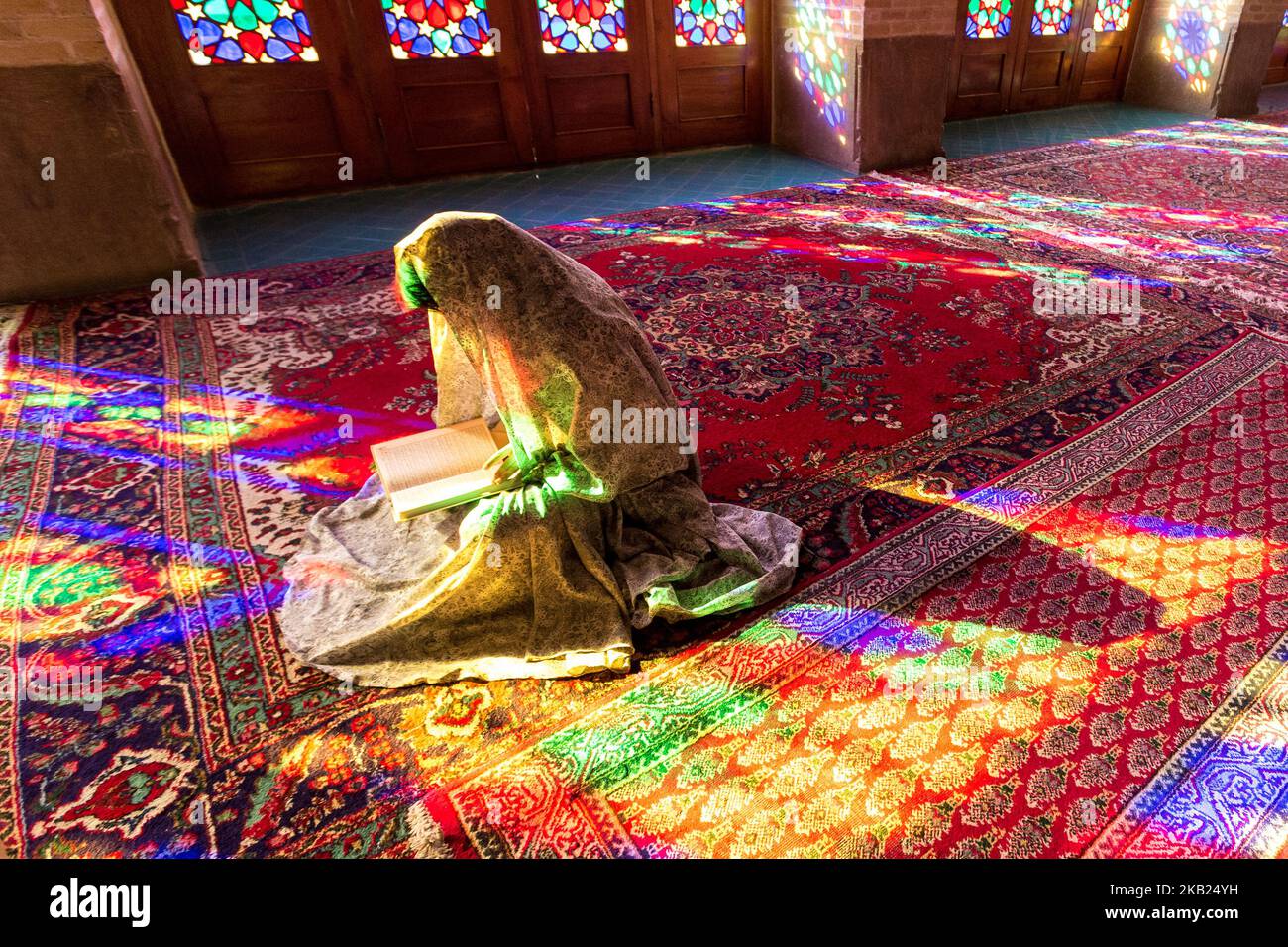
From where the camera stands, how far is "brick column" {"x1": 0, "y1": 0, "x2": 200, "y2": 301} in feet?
13.4

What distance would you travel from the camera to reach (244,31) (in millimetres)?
5758

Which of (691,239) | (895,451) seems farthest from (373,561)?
(691,239)

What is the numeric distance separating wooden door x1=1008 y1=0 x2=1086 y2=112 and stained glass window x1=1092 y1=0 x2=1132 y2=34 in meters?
0.40

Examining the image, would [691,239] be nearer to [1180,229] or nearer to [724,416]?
[724,416]

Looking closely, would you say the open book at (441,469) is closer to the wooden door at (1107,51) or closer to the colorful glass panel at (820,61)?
the colorful glass panel at (820,61)

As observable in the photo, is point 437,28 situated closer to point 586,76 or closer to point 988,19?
point 586,76

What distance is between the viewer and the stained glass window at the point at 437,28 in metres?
6.18

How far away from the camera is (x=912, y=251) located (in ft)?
16.9

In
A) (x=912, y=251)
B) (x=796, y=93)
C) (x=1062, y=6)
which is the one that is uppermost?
(x=1062, y=6)

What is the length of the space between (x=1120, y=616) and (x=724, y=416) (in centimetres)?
173

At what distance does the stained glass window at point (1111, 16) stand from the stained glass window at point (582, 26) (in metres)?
6.85

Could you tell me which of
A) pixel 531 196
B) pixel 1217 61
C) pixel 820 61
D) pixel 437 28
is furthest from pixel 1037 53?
pixel 437 28
